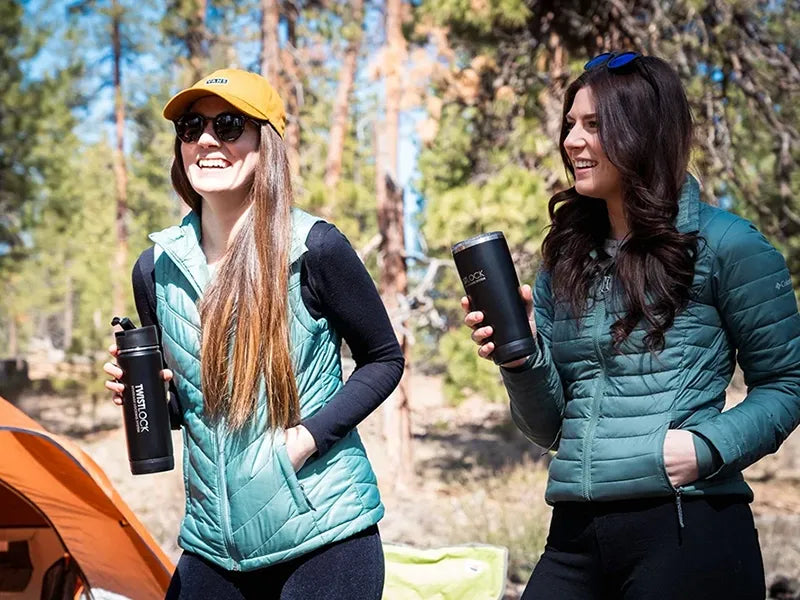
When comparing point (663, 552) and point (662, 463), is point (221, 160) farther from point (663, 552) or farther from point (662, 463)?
point (663, 552)

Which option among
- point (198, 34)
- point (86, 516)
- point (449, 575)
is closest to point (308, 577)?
point (449, 575)

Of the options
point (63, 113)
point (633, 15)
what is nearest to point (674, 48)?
point (633, 15)

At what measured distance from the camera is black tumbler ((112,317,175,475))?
1835mm

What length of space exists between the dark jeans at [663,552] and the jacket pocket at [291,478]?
0.55m

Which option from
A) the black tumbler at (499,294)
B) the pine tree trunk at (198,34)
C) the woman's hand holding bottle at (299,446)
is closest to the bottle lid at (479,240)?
the black tumbler at (499,294)

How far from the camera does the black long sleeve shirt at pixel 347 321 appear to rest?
6.11ft

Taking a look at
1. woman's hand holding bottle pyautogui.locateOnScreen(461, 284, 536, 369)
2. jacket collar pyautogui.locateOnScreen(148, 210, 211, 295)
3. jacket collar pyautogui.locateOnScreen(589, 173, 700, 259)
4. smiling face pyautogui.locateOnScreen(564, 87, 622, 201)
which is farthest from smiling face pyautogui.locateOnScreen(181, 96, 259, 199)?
jacket collar pyautogui.locateOnScreen(589, 173, 700, 259)

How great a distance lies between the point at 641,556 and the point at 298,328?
0.80 metres

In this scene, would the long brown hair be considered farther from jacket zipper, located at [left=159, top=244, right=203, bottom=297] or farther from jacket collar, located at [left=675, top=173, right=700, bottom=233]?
jacket collar, located at [left=675, top=173, right=700, bottom=233]

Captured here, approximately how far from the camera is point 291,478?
182 cm

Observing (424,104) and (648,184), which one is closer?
(648,184)

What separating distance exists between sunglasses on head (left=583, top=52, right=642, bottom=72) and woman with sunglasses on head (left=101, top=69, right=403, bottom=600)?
652 mm

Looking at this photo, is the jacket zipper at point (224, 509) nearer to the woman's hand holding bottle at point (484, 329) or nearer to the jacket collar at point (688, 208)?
the woman's hand holding bottle at point (484, 329)

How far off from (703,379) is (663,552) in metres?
0.34
